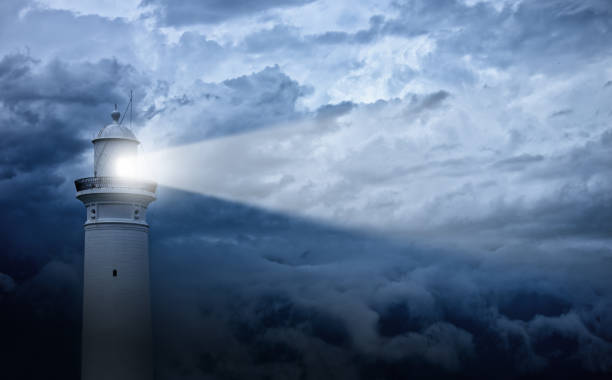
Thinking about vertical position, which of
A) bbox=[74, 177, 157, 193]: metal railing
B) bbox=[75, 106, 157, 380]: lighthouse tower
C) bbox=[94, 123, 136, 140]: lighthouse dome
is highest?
bbox=[94, 123, 136, 140]: lighthouse dome

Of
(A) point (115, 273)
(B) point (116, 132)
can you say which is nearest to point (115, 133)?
(B) point (116, 132)

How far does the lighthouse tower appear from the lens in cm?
4706

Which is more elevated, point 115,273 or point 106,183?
point 106,183

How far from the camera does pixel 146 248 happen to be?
50250mm

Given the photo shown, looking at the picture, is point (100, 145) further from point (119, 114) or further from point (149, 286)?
point (149, 286)

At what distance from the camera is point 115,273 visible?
47.6 meters

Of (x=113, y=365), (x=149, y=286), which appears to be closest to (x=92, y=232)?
(x=149, y=286)

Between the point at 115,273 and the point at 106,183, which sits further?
the point at 106,183

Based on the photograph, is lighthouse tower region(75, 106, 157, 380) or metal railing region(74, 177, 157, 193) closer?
lighthouse tower region(75, 106, 157, 380)

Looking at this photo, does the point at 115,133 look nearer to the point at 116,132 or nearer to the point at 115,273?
the point at 116,132

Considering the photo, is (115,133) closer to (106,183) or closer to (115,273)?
(106,183)

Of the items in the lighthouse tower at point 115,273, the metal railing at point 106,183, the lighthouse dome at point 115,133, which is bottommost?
the lighthouse tower at point 115,273

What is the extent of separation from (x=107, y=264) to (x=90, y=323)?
4799 mm

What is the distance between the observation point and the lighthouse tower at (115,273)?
47.1 metres
